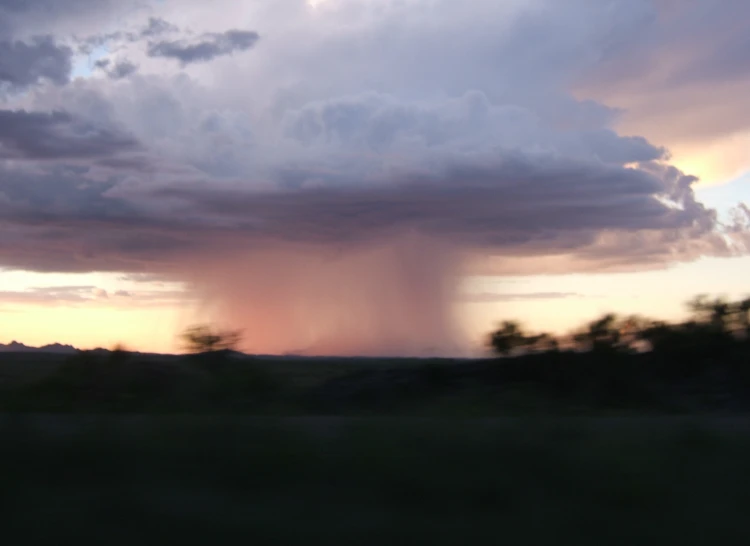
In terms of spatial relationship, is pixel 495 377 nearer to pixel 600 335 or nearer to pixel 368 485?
pixel 600 335

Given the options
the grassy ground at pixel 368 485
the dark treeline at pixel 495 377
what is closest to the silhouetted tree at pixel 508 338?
the dark treeline at pixel 495 377

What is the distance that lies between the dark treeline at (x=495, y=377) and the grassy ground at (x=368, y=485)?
343 inches

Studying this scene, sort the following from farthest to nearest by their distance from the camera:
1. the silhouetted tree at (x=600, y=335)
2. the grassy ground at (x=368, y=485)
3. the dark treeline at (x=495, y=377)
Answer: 1. the silhouetted tree at (x=600, y=335)
2. the dark treeline at (x=495, y=377)
3. the grassy ground at (x=368, y=485)

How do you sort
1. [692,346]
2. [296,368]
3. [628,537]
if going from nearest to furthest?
[628,537] < [692,346] < [296,368]

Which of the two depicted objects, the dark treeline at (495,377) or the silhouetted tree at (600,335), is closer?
the dark treeline at (495,377)

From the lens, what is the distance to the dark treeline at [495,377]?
67.3ft

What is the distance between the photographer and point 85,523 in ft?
24.7

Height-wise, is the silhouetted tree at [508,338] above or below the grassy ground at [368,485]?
above

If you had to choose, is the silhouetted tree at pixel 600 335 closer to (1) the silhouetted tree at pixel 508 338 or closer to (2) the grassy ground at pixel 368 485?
(1) the silhouetted tree at pixel 508 338

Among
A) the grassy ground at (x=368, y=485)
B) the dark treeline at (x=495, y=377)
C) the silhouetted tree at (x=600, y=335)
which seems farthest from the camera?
the silhouetted tree at (x=600, y=335)

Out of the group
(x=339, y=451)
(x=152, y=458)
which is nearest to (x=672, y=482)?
(x=339, y=451)

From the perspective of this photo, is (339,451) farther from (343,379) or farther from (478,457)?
(343,379)

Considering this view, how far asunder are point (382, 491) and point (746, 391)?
1680 cm

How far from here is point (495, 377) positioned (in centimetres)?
2517
